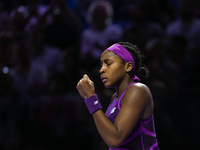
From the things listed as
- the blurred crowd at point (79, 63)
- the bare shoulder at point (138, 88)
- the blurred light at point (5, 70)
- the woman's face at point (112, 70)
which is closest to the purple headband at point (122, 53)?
the woman's face at point (112, 70)

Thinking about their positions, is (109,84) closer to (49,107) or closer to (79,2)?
(49,107)

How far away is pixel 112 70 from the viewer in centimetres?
211

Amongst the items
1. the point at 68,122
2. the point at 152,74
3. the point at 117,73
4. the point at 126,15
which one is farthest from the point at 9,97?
the point at 117,73

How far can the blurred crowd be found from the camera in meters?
4.33

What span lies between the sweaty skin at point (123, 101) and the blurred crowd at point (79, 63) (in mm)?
1746

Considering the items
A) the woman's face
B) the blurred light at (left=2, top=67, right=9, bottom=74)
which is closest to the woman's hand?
the woman's face

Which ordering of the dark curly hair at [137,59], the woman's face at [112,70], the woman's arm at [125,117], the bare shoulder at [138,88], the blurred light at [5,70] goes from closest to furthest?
the woman's arm at [125,117] < the bare shoulder at [138,88] < the woman's face at [112,70] < the dark curly hair at [137,59] < the blurred light at [5,70]

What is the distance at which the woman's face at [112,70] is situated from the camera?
6.94 feet

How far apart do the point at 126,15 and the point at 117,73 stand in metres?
3.83

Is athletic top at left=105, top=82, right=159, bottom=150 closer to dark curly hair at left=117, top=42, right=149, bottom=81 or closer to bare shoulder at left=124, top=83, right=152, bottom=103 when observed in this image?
bare shoulder at left=124, top=83, right=152, bottom=103

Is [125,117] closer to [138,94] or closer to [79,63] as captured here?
[138,94]

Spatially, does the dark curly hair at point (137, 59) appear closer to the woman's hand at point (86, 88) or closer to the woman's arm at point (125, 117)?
the woman's arm at point (125, 117)

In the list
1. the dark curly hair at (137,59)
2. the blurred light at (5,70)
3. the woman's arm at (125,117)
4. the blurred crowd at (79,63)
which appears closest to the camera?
the woman's arm at (125,117)

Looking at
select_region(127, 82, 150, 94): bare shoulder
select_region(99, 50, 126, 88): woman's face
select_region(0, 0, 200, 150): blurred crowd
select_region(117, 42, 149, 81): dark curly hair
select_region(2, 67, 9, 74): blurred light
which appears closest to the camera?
select_region(127, 82, 150, 94): bare shoulder
